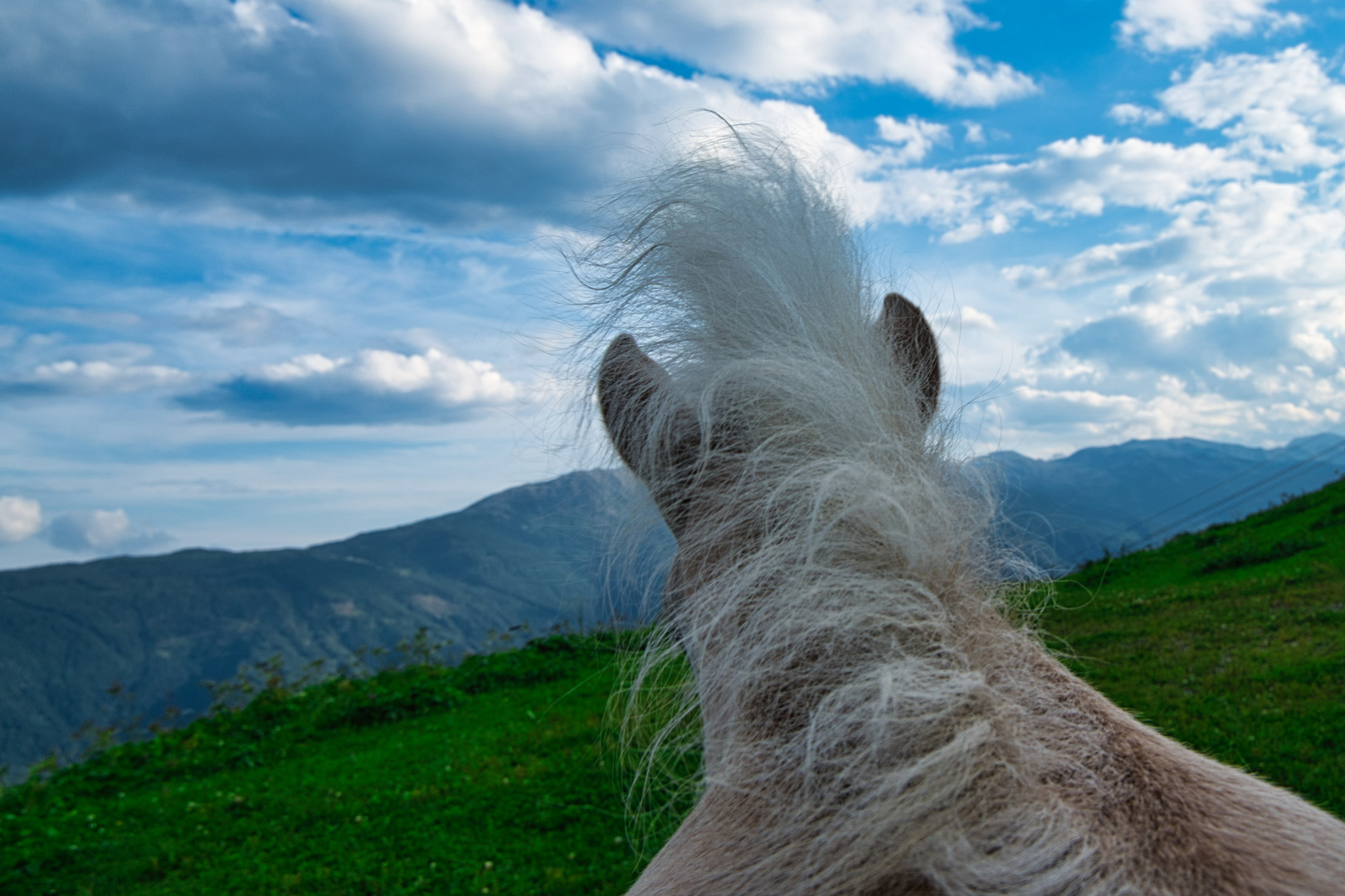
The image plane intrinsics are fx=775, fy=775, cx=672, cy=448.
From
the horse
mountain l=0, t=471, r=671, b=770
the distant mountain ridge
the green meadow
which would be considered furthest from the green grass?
mountain l=0, t=471, r=671, b=770

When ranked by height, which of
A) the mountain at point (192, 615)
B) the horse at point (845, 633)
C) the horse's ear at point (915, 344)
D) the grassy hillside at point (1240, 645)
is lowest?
the mountain at point (192, 615)

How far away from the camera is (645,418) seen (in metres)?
1.80

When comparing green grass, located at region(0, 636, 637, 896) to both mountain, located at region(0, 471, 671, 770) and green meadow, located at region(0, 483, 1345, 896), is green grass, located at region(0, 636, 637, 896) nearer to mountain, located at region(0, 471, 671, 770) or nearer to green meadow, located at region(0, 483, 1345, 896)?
green meadow, located at region(0, 483, 1345, 896)

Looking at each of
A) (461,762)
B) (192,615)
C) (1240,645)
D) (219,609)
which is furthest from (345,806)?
(219,609)

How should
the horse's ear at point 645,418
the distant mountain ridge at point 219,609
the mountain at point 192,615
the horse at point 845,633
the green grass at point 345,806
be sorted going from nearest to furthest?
1. the horse at point 845,633
2. the horse's ear at point 645,418
3. the green grass at point 345,806
4. the distant mountain ridge at point 219,609
5. the mountain at point 192,615

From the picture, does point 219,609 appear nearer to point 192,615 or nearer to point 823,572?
point 192,615

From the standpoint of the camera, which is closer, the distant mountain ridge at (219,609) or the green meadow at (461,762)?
the green meadow at (461,762)

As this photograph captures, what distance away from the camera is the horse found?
1175 mm

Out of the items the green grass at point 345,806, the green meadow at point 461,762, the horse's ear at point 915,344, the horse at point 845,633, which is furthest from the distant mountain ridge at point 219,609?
the horse at point 845,633

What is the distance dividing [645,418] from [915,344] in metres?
0.73

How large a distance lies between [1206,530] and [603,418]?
62.5ft

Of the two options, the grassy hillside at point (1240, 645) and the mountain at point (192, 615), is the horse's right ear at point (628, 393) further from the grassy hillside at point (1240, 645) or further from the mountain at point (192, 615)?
the mountain at point (192, 615)

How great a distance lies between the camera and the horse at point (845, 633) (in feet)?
3.85

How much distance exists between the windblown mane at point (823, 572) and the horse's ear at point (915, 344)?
0.04 meters
